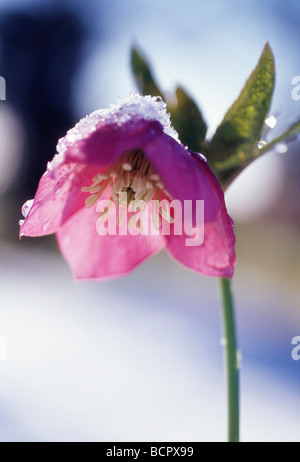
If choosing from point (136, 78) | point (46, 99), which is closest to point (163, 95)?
point (136, 78)

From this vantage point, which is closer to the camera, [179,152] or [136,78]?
[179,152]

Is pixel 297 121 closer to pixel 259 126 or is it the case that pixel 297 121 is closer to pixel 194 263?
pixel 259 126

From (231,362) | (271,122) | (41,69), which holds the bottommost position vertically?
(231,362)

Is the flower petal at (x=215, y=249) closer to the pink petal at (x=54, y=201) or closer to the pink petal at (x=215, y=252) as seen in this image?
the pink petal at (x=215, y=252)

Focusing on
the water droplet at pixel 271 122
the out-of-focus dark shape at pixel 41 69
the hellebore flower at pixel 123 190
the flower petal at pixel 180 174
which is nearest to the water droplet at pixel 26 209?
the hellebore flower at pixel 123 190

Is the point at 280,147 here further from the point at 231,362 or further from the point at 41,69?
the point at 41,69

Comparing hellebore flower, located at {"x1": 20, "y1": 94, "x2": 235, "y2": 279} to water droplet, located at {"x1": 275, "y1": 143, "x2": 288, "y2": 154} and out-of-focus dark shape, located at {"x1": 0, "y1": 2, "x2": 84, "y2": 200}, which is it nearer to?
water droplet, located at {"x1": 275, "y1": 143, "x2": 288, "y2": 154}

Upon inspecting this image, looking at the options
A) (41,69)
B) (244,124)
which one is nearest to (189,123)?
(244,124)
